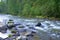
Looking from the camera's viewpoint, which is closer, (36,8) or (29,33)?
(29,33)

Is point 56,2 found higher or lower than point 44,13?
higher

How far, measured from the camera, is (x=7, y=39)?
1556 centimetres

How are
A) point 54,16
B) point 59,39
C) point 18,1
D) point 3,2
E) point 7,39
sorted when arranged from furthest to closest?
point 3,2 < point 18,1 < point 54,16 < point 59,39 < point 7,39

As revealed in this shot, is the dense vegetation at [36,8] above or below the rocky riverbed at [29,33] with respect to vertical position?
below

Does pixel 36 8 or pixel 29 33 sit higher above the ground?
pixel 29 33

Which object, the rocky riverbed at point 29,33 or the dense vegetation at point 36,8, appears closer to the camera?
the rocky riverbed at point 29,33

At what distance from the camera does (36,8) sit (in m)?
57.2

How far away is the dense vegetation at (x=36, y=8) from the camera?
4619cm

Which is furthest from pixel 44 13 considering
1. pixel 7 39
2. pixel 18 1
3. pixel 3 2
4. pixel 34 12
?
pixel 3 2

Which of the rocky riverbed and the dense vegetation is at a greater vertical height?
the rocky riverbed

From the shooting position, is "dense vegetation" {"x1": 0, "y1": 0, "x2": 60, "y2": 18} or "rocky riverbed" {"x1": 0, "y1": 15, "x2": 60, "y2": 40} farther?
"dense vegetation" {"x1": 0, "y1": 0, "x2": 60, "y2": 18}

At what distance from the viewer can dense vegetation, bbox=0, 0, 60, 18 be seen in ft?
152

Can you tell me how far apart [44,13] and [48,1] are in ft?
11.9

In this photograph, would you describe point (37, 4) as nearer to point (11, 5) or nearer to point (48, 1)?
point (48, 1)
